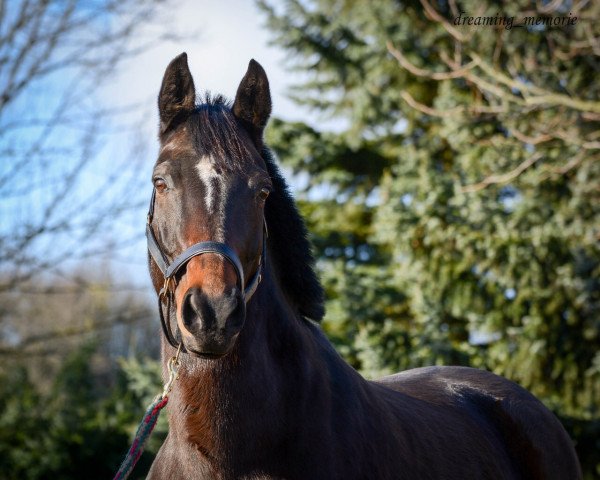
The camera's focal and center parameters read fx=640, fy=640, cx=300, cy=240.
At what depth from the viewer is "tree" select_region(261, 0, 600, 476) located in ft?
26.5

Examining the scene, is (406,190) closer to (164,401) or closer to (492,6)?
(492,6)

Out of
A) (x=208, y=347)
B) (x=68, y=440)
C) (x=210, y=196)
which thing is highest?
(x=210, y=196)

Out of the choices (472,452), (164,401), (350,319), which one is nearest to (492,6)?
(350,319)

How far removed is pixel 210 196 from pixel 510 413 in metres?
2.58

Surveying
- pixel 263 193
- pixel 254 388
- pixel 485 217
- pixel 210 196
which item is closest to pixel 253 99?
pixel 263 193

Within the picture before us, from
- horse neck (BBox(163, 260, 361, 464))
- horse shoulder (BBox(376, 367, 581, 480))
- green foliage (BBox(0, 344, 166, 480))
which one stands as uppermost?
horse neck (BBox(163, 260, 361, 464))

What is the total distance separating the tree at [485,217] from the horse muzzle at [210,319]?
5595 mm

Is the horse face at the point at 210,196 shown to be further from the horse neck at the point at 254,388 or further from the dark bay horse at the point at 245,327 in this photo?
the horse neck at the point at 254,388

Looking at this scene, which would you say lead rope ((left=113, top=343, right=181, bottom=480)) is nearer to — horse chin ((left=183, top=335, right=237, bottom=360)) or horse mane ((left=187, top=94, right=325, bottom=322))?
horse chin ((left=183, top=335, right=237, bottom=360))

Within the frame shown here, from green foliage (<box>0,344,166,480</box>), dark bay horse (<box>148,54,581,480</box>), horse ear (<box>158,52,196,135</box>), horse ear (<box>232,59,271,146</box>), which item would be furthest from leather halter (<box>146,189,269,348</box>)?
green foliage (<box>0,344,166,480</box>)

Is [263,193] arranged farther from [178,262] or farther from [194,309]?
[194,309]

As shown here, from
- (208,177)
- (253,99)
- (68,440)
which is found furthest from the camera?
(68,440)

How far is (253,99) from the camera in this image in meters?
2.73

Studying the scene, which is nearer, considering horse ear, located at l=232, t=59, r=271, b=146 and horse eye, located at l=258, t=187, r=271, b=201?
horse eye, located at l=258, t=187, r=271, b=201
